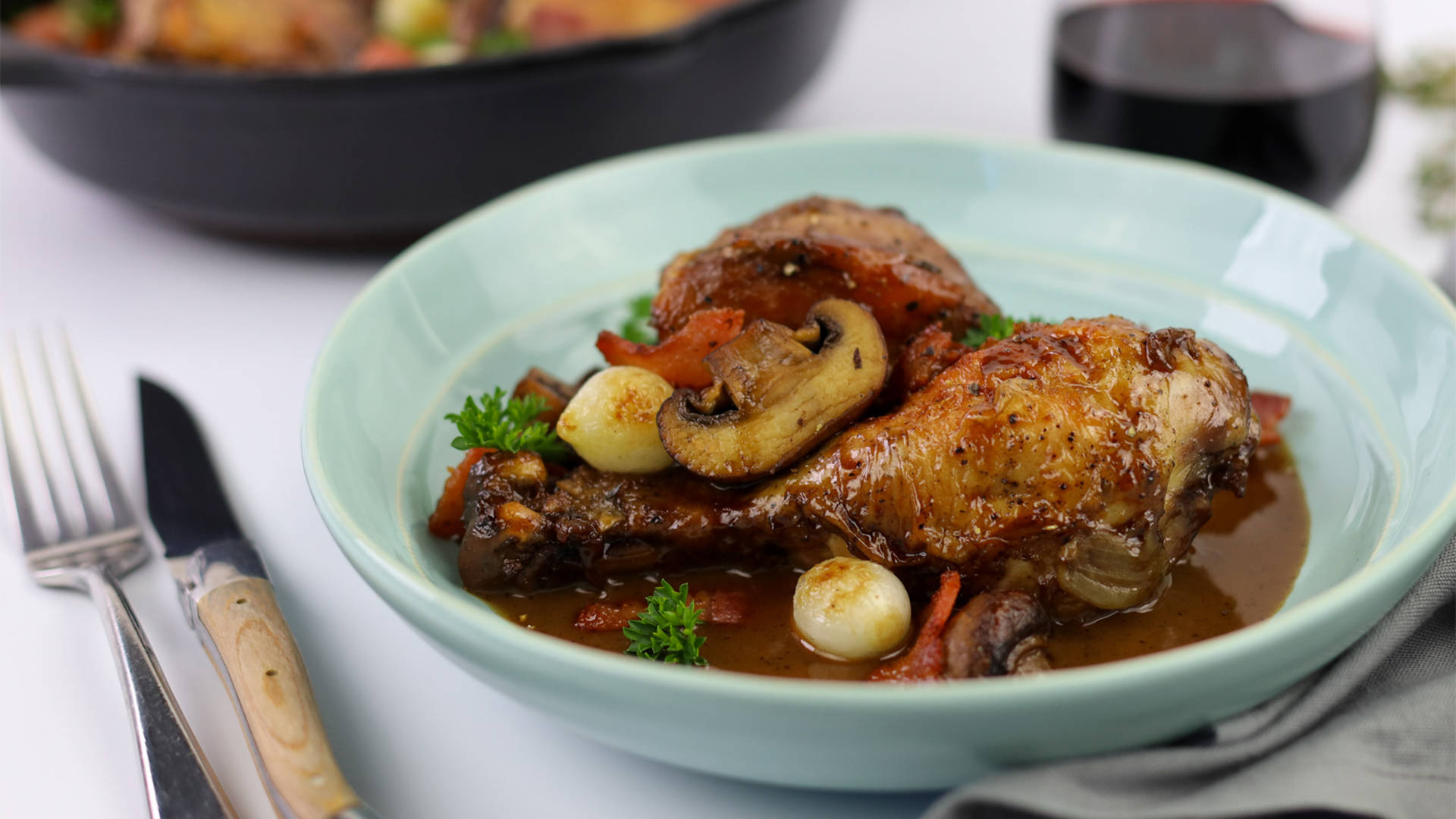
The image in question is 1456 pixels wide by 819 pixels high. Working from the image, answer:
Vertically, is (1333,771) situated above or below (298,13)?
below

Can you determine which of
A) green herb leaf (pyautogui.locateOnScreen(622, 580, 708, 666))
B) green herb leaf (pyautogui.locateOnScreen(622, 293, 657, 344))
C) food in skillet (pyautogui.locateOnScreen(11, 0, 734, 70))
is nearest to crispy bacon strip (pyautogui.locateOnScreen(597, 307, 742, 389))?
green herb leaf (pyautogui.locateOnScreen(622, 293, 657, 344))

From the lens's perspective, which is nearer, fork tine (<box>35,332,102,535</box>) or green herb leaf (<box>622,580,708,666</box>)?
green herb leaf (<box>622,580,708,666</box>)

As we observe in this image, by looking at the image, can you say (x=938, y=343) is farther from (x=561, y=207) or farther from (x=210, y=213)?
(x=210, y=213)

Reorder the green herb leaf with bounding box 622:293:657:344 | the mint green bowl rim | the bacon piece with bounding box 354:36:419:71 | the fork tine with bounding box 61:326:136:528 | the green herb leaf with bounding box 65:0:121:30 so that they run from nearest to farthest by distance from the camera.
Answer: the mint green bowl rim → the fork tine with bounding box 61:326:136:528 → the green herb leaf with bounding box 622:293:657:344 → the bacon piece with bounding box 354:36:419:71 → the green herb leaf with bounding box 65:0:121:30

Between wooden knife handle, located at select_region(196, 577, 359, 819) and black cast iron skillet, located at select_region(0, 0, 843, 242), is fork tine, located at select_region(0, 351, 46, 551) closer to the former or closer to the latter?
wooden knife handle, located at select_region(196, 577, 359, 819)

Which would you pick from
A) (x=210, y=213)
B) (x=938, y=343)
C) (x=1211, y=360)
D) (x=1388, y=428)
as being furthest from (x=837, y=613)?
(x=210, y=213)

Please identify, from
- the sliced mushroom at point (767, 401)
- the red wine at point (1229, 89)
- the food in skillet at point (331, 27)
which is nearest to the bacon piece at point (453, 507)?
the sliced mushroom at point (767, 401)
